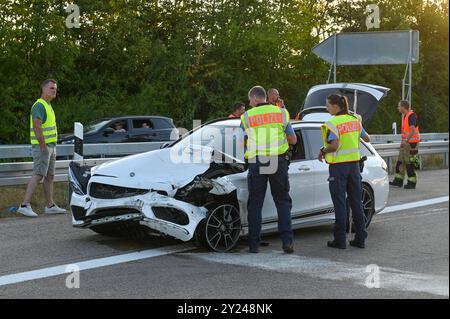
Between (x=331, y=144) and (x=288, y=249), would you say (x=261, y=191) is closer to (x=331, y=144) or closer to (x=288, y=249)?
(x=288, y=249)

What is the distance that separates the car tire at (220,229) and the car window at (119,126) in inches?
470

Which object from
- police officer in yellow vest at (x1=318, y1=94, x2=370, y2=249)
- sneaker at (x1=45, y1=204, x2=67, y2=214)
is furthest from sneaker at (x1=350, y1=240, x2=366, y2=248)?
sneaker at (x1=45, y1=204, x2=67, y2=214)

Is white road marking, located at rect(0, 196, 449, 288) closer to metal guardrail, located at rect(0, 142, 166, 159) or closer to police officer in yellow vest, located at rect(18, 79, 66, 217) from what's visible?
police officer in yellow vest, located at rect(18, 79, 66, 217)

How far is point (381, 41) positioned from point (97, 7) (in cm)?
1106

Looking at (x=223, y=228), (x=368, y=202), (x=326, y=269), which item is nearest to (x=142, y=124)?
(x=368, y=202)

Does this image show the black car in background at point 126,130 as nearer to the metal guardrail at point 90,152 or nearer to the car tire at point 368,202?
the metal guardrail at point 90,152

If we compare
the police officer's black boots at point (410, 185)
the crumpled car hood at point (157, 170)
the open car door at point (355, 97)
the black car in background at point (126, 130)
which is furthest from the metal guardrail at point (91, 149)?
the police officer's black boots at point (410, 185)

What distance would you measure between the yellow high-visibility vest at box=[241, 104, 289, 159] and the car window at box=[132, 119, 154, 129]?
41.1 ft

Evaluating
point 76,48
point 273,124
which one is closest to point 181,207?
point 273,124

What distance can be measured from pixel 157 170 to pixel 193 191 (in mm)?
487

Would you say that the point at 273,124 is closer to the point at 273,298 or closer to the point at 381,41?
the point at 273,298

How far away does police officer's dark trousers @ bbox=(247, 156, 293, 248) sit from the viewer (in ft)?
25.6

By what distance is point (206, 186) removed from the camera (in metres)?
7.73

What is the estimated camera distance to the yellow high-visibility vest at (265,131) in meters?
7.83
